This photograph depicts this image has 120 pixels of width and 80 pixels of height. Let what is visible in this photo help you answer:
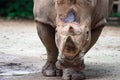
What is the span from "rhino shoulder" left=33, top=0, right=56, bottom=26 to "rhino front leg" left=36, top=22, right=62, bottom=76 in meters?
0.10

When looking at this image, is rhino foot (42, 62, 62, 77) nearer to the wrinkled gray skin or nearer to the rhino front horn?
the wrinkled gray skin

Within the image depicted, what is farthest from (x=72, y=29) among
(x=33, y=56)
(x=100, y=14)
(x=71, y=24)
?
(x=33, y=56)

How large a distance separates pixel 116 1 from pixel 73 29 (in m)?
9.51

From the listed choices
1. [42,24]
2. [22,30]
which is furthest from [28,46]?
[42,24]

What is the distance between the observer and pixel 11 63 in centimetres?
726

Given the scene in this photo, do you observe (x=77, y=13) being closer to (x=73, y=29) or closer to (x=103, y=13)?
(x=73, y=29)

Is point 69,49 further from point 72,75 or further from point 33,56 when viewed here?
point 33,56

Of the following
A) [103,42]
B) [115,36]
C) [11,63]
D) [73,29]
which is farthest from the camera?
[115,36]

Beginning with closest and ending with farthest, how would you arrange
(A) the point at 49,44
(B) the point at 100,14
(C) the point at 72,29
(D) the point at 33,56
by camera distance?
(C) the point at 72,29 → (B) the point at 100,14 → (A) the point at 49,44 → (D) the point at 33,56

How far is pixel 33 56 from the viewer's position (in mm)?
8094

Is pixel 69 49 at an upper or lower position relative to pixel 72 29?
lower

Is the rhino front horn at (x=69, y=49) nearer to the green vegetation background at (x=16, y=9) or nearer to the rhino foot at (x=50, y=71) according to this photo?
the rhino foot at (x=50, y=71)

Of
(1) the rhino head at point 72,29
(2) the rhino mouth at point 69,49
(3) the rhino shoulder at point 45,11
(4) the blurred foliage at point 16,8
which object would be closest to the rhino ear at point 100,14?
(3) the rhino shoulder at point 45,11

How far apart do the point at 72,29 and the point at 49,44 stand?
139 centimetres
